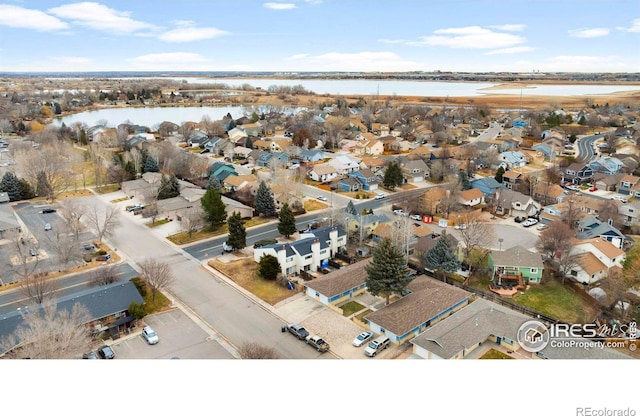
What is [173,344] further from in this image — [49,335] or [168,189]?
[168,189]

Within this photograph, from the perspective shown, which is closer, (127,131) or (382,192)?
(382,192)

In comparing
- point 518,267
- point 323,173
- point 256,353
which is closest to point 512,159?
point 323,173

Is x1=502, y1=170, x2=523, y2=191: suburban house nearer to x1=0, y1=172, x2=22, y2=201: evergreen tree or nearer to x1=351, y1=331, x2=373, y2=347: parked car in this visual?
x1=351, y1=331, x2=373, y2=347: parked car

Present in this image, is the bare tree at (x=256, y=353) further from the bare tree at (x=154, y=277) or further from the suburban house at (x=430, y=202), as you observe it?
the suburban house at (x=430, y=202)

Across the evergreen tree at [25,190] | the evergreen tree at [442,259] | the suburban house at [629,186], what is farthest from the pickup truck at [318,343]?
A: the suburban house at [629,186]

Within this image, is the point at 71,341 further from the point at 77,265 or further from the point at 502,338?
the point at 502,338

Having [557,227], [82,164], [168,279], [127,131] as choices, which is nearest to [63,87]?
[127,131]
